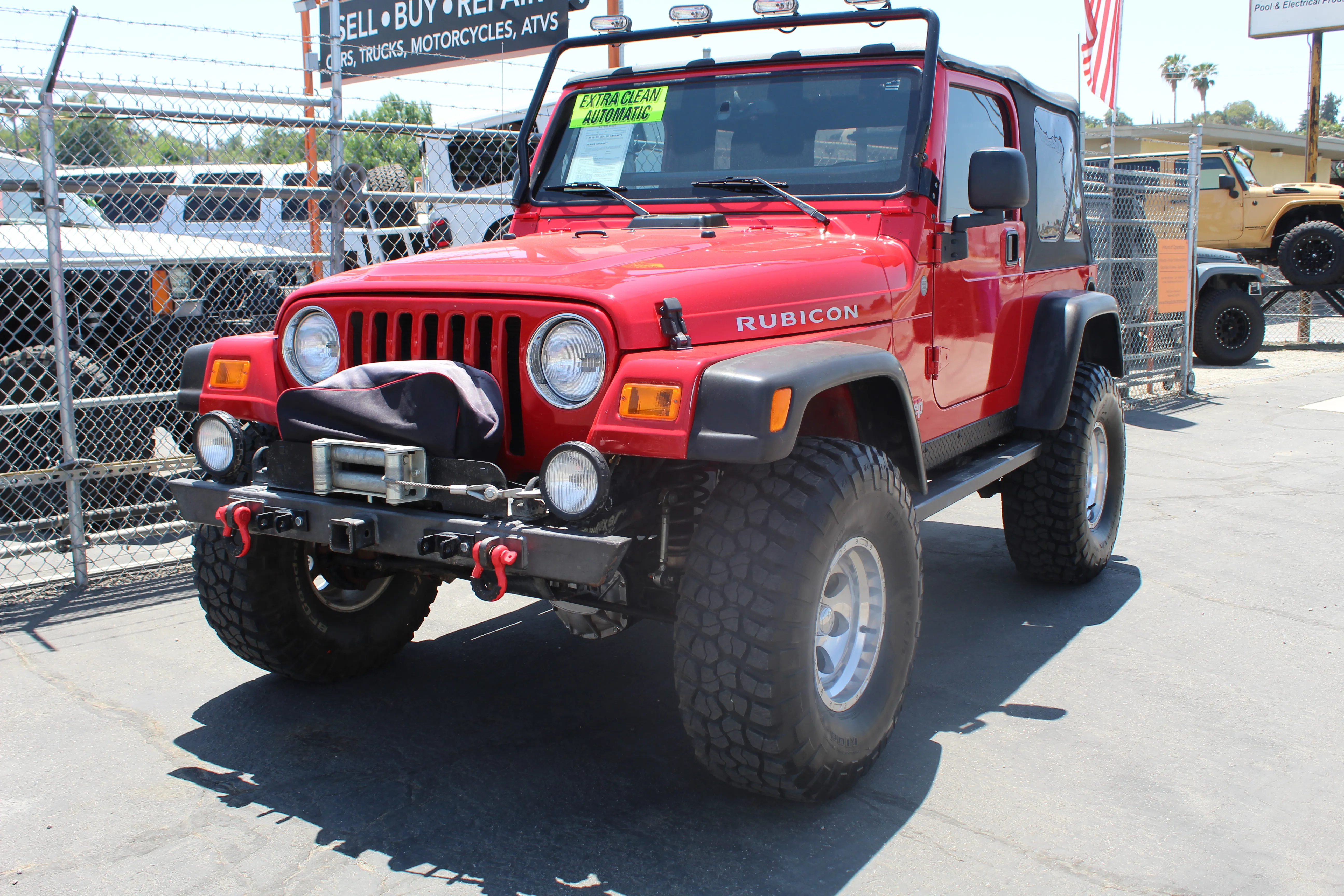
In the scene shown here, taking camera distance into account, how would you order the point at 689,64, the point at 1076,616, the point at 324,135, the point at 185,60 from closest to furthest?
the point at 689,64 < the point at 1076,616 < the point at 185,60 < the point at 324,135

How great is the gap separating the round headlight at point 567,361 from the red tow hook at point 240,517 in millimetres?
871

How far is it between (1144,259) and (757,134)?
800 cm

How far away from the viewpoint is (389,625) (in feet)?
13.4

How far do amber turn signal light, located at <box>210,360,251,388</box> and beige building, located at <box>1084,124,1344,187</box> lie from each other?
18627 millimetres

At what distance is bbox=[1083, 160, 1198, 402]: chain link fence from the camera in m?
10.2

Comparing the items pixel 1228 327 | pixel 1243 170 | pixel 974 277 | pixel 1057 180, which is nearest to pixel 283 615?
pixel 974 277

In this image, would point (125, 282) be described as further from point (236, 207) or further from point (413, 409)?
point (413, 409)

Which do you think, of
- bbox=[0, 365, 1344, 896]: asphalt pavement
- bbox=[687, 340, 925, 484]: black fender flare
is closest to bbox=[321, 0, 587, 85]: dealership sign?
bbox=[0, 365, 1344, 896]: asphalt pavement

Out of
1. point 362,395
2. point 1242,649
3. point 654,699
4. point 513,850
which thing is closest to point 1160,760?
point 1242,649

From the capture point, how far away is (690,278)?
2990 mm

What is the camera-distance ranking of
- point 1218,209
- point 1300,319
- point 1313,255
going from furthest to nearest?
point 1218,209, point 1300,319, point 1313,255

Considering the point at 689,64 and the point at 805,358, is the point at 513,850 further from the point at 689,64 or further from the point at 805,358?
the point at 689,64

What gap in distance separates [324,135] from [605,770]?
5543 mm

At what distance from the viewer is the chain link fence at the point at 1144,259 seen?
1019 centimetres
